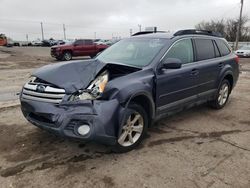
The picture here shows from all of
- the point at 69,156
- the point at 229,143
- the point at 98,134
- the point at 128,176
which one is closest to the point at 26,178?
the point at 69,156

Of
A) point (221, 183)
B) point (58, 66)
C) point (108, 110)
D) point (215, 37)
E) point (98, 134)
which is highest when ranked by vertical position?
point (215, 37)

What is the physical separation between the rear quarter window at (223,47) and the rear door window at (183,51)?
52.1 inches

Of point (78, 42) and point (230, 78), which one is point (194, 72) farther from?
point (78, 42)

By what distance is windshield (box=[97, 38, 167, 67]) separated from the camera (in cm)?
447

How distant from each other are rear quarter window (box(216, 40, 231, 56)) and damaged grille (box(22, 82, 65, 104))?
13.3ft

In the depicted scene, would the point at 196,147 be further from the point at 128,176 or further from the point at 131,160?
the point at 128,176

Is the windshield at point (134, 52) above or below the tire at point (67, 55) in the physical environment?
above

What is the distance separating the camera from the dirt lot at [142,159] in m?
3.17

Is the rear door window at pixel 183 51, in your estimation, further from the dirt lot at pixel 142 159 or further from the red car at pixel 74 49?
the red car at pixel 74 49

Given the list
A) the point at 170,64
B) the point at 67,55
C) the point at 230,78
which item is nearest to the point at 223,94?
the point at 230,78

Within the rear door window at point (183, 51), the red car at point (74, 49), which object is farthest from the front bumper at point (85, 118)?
the red car at point (74, 49)

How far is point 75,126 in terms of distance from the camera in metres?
3.37

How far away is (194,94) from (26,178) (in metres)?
3.29

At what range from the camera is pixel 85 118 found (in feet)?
11.0
